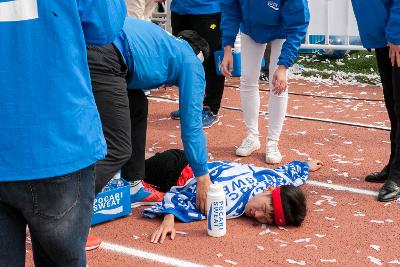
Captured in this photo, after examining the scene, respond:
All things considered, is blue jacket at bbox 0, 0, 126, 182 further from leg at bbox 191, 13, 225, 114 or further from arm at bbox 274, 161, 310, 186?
leg at bbox 191, 13, 225, 114

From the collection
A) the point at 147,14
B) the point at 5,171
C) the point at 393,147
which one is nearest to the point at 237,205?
the point at 393,147

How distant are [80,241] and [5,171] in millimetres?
350

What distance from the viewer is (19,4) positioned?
1.70m

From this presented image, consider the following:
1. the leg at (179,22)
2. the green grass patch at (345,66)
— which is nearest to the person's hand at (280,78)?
the leg at (179,22)

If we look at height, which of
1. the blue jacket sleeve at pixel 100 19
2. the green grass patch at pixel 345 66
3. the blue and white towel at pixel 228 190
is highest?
the blue jacket sleeve at pixel 100 19

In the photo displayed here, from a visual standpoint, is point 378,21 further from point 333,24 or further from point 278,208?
point 333,24

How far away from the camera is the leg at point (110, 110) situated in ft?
10.2

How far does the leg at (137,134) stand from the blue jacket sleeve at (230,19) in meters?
1.43

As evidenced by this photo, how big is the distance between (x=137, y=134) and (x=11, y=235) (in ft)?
8.17

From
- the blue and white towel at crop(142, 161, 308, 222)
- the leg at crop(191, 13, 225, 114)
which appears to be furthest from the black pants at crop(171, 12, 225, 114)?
the blue and white towel at crop(142, 161, 308, 222)

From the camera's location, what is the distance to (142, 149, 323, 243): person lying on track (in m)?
3.97

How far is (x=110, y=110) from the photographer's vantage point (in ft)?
10.4

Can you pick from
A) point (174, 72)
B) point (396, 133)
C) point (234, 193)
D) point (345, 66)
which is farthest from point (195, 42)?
point (345, 66)

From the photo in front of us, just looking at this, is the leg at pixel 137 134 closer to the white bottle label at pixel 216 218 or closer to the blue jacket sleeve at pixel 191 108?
the blue jacket sleeve at pixel 191 108
